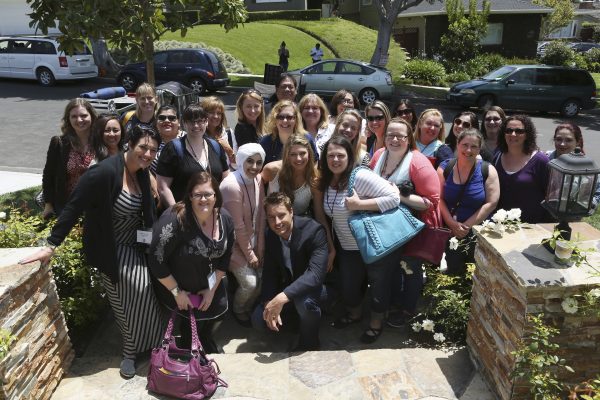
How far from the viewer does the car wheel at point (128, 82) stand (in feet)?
55.9

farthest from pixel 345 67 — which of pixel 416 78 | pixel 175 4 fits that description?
pixel 175 4

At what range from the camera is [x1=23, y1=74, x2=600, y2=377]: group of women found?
354cm

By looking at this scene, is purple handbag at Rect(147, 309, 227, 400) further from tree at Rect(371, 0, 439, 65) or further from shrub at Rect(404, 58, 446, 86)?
shrub at Rect(404, 58, 446, 86)

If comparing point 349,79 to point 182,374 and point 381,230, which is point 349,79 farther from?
point 182,374

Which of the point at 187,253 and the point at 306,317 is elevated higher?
the point at 187,253

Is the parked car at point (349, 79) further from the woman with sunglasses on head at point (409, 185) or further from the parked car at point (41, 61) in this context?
the woman with sunglasses on head at point (409, 185)

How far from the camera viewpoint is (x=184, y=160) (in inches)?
169

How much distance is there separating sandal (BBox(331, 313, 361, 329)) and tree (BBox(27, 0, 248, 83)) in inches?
144

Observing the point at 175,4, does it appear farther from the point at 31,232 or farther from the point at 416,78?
the point at 416,78

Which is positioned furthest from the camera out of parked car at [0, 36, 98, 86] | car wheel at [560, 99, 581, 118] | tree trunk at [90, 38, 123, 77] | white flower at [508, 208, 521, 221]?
tree trunk at [90, 38, 123, 77]

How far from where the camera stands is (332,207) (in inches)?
161

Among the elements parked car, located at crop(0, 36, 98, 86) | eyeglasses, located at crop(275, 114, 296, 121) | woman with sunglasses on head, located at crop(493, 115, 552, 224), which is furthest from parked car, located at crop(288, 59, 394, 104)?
woman with sunglasses on head, located at crop(493, 115, 552, 224)

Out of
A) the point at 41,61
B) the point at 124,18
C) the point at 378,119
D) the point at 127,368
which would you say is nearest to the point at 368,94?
the point at 378,119

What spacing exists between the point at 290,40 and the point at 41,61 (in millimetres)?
13983
